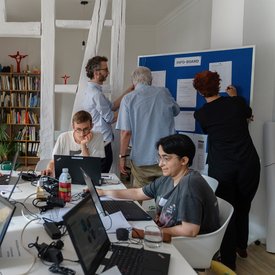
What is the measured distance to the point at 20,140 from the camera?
6.73 meters

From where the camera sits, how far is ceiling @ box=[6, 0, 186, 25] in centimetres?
517

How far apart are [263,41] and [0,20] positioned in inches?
102

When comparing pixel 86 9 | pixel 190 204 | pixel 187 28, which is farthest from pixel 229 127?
pixel 86 9

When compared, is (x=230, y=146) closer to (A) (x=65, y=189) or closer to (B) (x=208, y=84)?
(B) (x=208, y=84)

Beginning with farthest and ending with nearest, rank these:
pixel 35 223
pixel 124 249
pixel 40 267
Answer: pixel 35 223
pixel 124 249
pixel 40 267

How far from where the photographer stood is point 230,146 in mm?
2648

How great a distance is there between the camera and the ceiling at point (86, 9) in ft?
17.0

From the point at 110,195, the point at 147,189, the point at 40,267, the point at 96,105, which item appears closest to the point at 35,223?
the point at 40,267

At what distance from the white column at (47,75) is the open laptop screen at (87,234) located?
2.38 m

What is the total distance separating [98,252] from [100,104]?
199cm

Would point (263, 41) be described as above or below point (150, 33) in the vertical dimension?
below

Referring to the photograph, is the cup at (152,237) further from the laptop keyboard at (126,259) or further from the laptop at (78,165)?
the laptop at (78,165)

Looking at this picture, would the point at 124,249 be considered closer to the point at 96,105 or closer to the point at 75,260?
the point at 75,260

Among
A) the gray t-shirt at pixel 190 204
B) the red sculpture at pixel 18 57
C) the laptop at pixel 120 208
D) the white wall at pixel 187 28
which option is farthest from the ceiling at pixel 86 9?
the gray t-shirt at pixel 190 204
